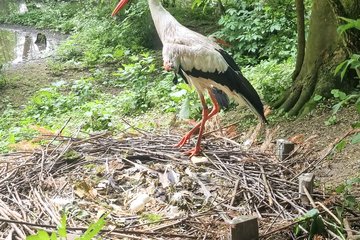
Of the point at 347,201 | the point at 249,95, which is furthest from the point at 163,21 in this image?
the point at 347,201

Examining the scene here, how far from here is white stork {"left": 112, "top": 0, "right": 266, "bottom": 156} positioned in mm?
4410


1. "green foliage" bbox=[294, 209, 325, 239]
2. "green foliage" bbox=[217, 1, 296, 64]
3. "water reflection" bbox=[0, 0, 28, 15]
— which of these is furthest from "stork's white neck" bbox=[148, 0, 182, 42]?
"water reflection" bbox=[0, 0, 28, 15]

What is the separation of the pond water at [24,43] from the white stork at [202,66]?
10496 millimetres

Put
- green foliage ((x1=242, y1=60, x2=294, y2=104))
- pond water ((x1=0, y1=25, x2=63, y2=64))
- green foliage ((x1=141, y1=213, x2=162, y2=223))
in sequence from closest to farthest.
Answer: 1. green foliage ((x1=141, y1=213, x2=162, y2=223))
2. green foliage ((x1=242, y1=60, x2=294, y2=104))
3. pond water ((x1=0, y1=25, x2=63, y2=64))

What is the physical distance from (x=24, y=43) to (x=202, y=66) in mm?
14154

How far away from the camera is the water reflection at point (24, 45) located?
15180 millimetres

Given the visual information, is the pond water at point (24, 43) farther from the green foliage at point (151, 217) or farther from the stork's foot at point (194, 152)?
the green foliage at point (151, 217)

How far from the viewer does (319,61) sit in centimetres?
564

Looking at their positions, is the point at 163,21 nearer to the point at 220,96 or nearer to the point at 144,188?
the point at 220,96

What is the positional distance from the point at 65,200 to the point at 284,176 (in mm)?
1562

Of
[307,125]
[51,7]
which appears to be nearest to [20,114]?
[307,125]

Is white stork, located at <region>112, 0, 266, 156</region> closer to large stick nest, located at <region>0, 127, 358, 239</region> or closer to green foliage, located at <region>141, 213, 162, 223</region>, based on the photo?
large stick nest, located at <region>0, 127, 358, 239</region>

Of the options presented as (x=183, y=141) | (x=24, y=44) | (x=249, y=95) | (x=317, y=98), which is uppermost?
(x=249, y=95)

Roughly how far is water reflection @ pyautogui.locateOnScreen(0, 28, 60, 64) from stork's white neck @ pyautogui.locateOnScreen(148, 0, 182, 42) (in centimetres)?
1026
